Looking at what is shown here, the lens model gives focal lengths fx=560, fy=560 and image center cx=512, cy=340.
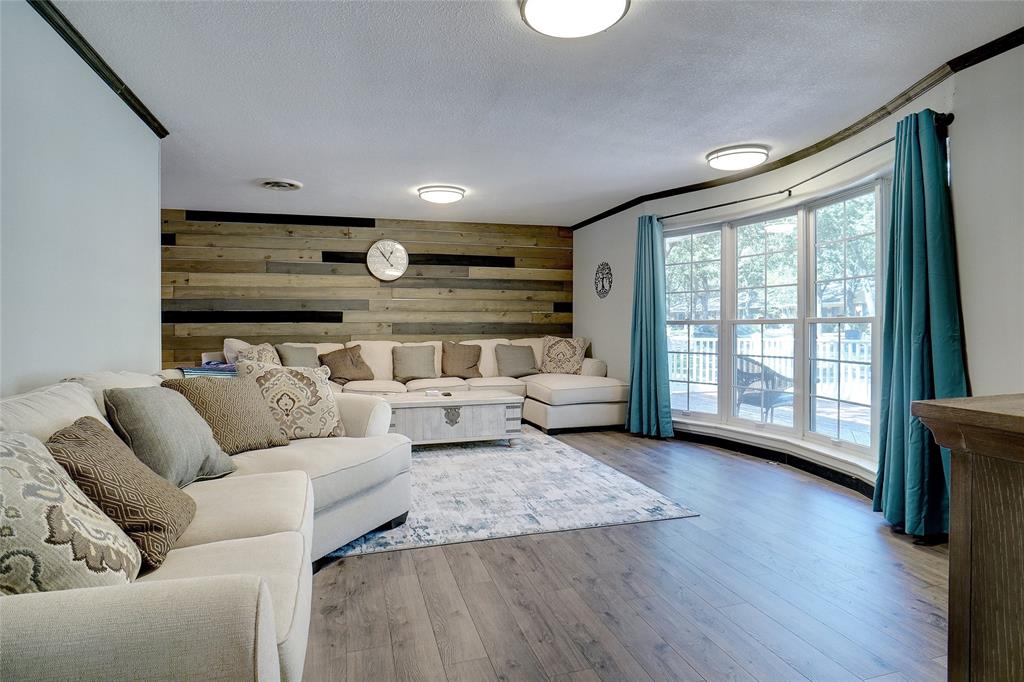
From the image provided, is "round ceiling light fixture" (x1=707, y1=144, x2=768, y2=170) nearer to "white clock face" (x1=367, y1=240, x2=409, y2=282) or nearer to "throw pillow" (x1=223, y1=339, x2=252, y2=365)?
"white clock face" (x1=367, y1=240, x2=409, y2=282)

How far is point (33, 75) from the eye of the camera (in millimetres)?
2107

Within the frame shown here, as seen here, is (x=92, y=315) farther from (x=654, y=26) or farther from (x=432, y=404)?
(x=654, y=26)

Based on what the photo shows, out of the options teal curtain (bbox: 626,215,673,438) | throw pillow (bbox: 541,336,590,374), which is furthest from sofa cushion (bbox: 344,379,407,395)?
teal curtain (bbox: 626,215,673,438)

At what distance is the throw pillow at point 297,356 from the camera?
5.67 meters

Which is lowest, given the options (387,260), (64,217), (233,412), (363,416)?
(363,416)

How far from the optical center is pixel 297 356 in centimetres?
572

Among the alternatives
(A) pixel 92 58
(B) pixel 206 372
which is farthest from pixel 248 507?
(A) pixel 92 58

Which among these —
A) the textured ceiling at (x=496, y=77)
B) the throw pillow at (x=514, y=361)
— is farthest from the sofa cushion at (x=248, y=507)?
the throw pillow at (x=514, y=361)

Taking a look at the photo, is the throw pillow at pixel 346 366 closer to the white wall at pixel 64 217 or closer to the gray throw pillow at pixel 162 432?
the white wall at pixel 64 217

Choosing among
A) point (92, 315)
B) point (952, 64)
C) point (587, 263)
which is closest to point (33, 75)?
point (92, 315)

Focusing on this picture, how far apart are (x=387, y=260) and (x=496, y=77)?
3929 millimetres

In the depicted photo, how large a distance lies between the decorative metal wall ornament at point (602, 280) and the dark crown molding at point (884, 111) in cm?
99

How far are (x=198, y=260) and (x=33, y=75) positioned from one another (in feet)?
13.8

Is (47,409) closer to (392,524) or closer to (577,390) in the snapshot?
(392,524)
